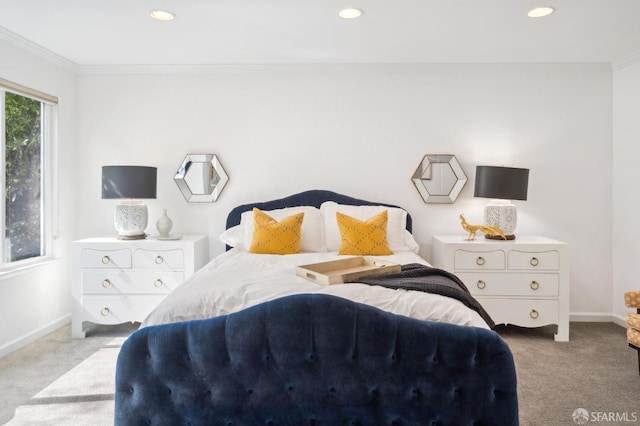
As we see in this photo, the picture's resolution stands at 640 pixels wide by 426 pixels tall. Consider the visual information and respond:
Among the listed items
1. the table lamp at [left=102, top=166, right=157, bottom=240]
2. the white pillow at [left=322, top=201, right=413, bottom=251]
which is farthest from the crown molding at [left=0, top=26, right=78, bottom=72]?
the white pillow at [left=322, top=201, right=413, bottom=251]

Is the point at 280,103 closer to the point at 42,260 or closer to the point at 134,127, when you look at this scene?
the point at 134,127

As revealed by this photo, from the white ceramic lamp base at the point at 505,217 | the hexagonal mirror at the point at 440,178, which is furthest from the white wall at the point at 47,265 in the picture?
the white ceramic lamp base at the point at 505,217

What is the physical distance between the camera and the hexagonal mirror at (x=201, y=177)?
3910 mm

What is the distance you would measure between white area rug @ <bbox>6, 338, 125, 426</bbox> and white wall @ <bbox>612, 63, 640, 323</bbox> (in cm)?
418

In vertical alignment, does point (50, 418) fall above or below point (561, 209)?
below

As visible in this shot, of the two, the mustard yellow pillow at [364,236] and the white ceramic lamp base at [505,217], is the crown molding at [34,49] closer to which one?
the mustard yellow pillow at [364,236]

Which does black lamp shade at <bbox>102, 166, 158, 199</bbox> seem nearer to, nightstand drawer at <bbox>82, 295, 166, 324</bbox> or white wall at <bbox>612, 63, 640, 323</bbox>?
nightstand drawer at <bbox>82, 295, 166, 324</bbox>

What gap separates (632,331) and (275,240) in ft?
8.06

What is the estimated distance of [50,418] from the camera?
7.10ft

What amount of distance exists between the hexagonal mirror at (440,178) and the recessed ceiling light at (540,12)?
4.47 feet

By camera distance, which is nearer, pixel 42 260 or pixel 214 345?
pixel 214 345

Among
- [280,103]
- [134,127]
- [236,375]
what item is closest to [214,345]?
[236,375]

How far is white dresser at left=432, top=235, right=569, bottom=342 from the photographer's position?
330 cm

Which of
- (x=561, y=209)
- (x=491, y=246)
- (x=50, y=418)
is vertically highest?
(x=561, y=209)
